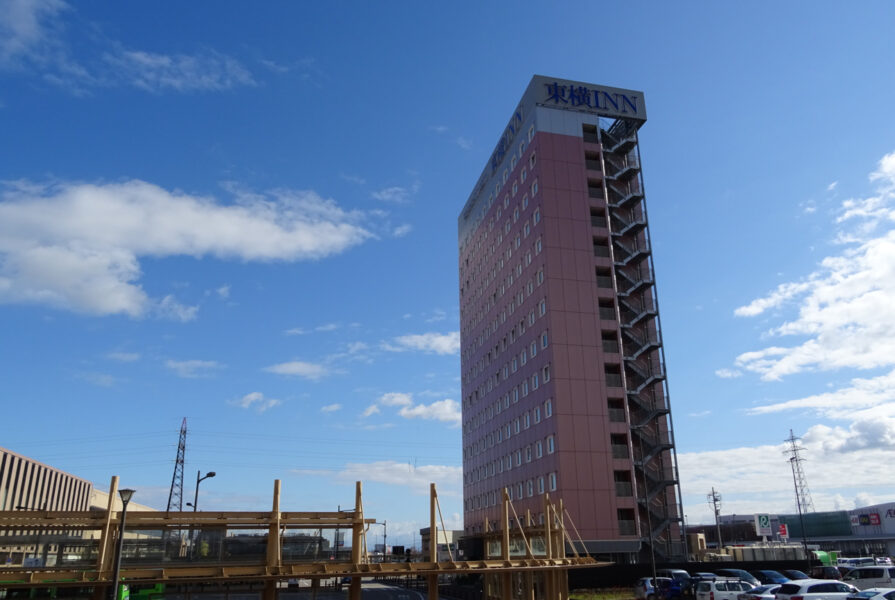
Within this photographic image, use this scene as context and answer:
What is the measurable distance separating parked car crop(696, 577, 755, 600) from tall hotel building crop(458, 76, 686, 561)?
17992 millimetres

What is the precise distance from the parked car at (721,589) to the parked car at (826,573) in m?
14.7

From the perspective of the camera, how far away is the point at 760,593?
119 feet

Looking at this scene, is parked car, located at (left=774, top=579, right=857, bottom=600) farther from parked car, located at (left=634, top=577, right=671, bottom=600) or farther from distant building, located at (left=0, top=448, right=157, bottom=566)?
distant building, located at (left=0, top=448, right=157, bottom=566)

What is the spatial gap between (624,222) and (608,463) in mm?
25576

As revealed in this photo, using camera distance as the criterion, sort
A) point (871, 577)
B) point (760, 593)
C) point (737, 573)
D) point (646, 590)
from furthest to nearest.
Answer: point (737, 573), point (646, 590), point (871, 577), point (760, 593)

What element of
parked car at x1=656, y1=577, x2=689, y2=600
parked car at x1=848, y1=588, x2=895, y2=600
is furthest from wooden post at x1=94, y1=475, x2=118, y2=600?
parked car at x1=656, y1=577, x2=689, y2=600

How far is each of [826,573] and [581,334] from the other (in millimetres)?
27155

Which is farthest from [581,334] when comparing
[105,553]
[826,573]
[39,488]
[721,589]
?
[39,488]

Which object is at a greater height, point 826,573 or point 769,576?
point 826,573

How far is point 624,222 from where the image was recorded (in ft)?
233

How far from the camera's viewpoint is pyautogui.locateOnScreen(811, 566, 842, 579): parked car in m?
50.0

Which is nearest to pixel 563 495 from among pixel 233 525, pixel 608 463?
pixel 608 463

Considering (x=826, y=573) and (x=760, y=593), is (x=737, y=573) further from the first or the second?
(x=760, y=593)

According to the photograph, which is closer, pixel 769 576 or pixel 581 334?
pixel 769 576
